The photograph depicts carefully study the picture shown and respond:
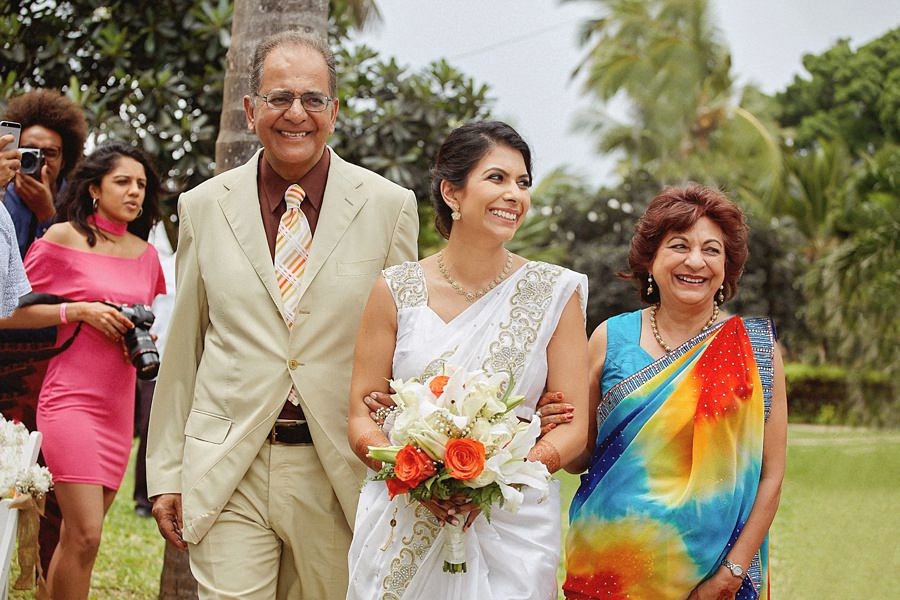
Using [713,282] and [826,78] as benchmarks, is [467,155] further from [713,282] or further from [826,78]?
[826,78]

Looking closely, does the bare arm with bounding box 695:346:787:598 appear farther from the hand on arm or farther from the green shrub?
the green shrub

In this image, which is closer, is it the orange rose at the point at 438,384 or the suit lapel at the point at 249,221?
the orange rose at the point at 438,384

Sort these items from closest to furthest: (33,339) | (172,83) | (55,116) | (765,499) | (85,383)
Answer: (765,499)
(85,383)
(33,339)
(55,116)
(172,83)

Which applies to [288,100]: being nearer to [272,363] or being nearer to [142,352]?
[272,363]

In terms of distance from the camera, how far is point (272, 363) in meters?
4.10

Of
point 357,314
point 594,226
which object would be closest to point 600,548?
point 357,314

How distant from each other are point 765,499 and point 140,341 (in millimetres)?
3180

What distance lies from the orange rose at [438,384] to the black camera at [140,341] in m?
2.56

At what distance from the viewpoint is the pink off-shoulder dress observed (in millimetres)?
5793

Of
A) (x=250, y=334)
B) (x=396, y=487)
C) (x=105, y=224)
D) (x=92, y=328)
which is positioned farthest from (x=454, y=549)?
(x=105, y=224)

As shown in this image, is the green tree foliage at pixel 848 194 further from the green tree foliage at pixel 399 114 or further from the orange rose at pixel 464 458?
the orange rose at pixel 464 458

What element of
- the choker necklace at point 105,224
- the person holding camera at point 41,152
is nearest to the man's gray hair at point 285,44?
the choker necklace at point 105,224

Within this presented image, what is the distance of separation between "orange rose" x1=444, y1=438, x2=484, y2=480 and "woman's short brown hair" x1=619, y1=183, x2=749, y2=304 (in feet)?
4.31

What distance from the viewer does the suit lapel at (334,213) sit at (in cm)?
416
